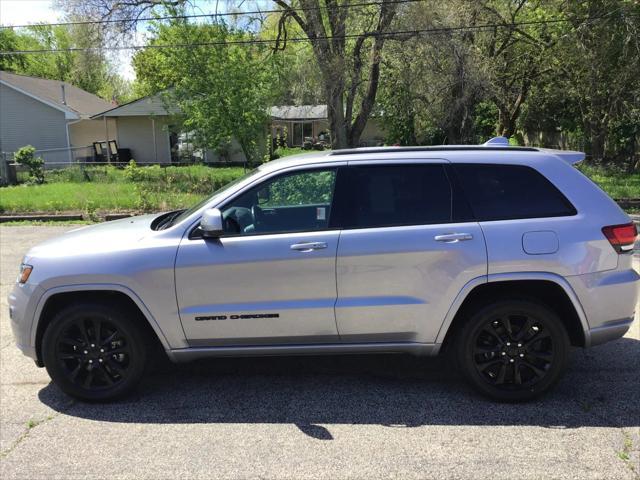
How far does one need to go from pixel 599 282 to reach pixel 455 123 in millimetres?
17321

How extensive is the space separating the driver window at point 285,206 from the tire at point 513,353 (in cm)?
133

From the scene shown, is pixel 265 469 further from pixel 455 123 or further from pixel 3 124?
pixel 3 124

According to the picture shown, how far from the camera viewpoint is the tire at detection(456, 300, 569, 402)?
388 centimetres

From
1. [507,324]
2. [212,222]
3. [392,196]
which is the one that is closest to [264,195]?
[212,222]

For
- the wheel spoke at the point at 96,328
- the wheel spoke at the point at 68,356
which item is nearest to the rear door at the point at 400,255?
the wheel spoke at the point at 96,328

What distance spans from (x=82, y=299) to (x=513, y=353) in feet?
10.3

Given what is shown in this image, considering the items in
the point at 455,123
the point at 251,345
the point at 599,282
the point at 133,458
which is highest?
the point at 455,123

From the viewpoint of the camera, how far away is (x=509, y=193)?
3971mm

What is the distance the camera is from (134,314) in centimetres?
404

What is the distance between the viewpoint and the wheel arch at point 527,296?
379 centimetres

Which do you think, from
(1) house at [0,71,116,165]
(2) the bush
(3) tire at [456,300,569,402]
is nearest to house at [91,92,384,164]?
(1) house at [0,71,116,165]

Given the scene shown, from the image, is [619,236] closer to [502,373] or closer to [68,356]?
[502,373]

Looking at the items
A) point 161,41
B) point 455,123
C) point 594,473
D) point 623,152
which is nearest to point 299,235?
point 594,473

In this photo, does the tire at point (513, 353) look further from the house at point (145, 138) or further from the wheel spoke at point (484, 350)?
the house at point (145, 138)
